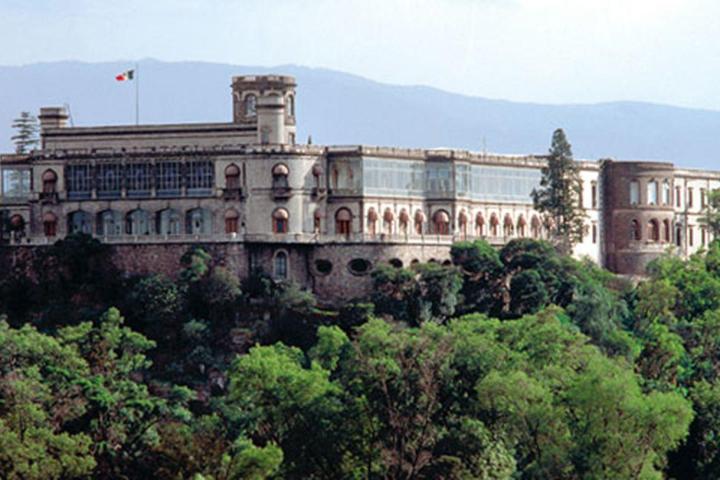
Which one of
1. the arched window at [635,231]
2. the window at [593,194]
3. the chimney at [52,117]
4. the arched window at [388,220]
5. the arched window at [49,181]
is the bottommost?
the arched window at [635,231]

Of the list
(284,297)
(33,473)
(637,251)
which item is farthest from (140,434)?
(637,251)

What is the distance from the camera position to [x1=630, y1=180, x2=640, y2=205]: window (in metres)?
158

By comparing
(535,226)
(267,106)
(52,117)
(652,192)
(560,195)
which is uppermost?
(267,106)

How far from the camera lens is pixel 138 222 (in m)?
140

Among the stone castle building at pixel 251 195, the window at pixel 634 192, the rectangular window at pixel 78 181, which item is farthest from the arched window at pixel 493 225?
the rectangular window at pixel 78 181

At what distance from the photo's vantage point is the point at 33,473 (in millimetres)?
97562

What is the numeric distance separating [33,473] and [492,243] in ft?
174

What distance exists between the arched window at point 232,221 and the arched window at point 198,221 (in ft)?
3.95

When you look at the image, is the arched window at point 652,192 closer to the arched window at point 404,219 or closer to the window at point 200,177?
the arched window at point 404,219

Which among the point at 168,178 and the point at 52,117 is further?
the point at 52,117

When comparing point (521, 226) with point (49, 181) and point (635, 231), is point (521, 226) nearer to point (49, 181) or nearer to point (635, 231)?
point (635, 231)

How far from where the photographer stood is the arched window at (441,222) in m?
144

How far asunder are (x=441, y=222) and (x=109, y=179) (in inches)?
855

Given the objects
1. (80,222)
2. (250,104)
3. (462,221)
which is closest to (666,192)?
(462,221)
